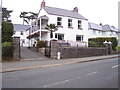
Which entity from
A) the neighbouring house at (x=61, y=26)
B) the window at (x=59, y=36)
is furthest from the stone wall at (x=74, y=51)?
the window at (x=59, y=36)

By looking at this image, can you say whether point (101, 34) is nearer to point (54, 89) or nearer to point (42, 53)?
point (42, 53)

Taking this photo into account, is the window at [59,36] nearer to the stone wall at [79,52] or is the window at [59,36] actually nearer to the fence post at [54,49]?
the stone wall at [79,52]

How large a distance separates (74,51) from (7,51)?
9178 mm

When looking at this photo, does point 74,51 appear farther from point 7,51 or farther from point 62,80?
point 62,80

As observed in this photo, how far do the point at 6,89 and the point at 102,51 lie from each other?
2187 centimetres

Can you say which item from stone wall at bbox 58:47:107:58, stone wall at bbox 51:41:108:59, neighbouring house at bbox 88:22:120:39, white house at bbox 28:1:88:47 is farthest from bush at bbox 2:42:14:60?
neighbouring house at bbox 88:22:120:39

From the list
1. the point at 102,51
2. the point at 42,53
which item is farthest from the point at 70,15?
the point at 42,53

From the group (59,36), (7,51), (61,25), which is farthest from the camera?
(61,25)

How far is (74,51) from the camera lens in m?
20.4

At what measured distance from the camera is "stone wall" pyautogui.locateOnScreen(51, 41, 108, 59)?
1839cm

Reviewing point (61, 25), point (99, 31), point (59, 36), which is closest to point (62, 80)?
point (59, 36)

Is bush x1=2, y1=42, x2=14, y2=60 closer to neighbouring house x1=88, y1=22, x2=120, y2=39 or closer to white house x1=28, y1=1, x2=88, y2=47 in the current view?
white house x1=28, y1=1, x2=88, y2=47

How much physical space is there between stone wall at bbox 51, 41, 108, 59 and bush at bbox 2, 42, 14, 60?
5140mm

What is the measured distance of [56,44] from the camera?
18422 millimetres
